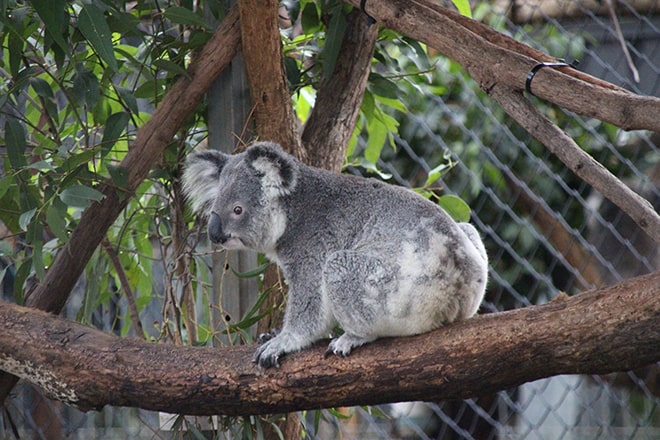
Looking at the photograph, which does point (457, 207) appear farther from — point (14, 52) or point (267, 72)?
point (14, 52)

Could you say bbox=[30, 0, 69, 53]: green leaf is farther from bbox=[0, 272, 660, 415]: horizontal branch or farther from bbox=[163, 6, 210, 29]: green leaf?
bbox=[0, 272, 660, 415]: horizontal branch

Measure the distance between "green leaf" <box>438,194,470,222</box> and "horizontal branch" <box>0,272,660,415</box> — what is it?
74 cm

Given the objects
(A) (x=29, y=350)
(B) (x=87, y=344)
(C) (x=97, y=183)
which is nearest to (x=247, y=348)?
(B) (x=87, y=344)

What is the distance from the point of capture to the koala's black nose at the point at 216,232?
75.4 inches

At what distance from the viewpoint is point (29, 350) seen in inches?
71.2

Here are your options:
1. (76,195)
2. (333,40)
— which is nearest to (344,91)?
(333,40)

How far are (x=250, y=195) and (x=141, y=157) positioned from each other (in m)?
0.33

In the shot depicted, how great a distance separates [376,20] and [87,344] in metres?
0.96

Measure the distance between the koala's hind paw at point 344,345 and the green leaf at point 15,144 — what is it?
91 centimetres

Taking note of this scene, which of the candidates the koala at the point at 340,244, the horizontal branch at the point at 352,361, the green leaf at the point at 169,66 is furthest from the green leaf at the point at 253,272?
the green leaf at the point at 169,66

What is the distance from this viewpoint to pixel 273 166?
6.28 ft

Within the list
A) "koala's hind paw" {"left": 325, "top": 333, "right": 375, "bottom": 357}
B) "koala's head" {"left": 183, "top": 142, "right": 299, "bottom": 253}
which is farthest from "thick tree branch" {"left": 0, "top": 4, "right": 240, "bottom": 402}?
"koala's hind paw" {"left": 325, "top": 333, "right": 375, "bottom": 357}

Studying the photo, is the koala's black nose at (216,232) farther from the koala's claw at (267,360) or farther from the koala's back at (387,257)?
the koala's claw at (267,360)

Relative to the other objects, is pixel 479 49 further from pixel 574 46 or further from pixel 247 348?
pixel 574 46
